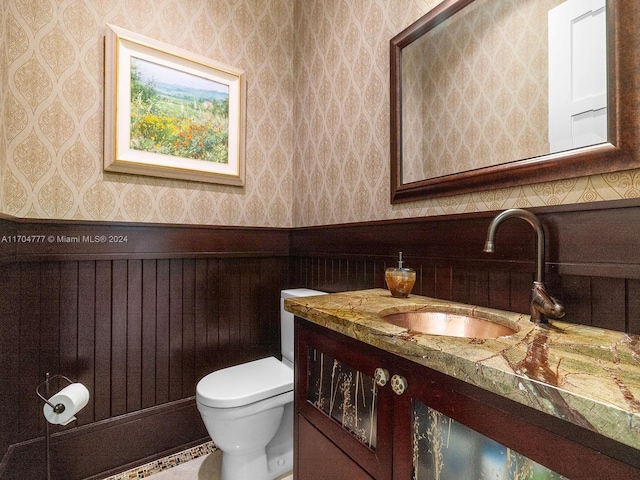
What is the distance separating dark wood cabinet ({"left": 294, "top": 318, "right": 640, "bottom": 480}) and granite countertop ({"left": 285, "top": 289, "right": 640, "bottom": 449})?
0.03 m

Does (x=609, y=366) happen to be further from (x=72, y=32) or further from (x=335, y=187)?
(x=72, y=32)

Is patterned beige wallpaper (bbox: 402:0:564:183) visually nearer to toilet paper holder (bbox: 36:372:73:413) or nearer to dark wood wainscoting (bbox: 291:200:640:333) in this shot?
dark wood wainscoting (bbox: 291:200:640:333)

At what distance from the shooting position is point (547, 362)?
0.57 metres

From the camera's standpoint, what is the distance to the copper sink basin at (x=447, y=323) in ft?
3.30

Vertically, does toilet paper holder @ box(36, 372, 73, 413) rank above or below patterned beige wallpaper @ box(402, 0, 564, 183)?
below

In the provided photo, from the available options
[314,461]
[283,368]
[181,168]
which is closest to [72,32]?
[181,168]

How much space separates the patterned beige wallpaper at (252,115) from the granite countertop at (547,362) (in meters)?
0.42

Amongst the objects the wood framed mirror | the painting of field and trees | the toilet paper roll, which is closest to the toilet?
the toilet paper roll

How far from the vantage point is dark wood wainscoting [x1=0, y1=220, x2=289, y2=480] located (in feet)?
4.57

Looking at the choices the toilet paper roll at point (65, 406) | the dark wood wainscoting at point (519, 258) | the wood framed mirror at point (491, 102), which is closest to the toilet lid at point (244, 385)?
the toilet paper roll at point (65, 406)

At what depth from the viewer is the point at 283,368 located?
1.70 metres

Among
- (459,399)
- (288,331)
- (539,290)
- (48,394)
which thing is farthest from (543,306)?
(48,394)

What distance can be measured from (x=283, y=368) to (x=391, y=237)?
88cm

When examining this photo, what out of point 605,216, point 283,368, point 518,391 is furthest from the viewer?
point 283,368
